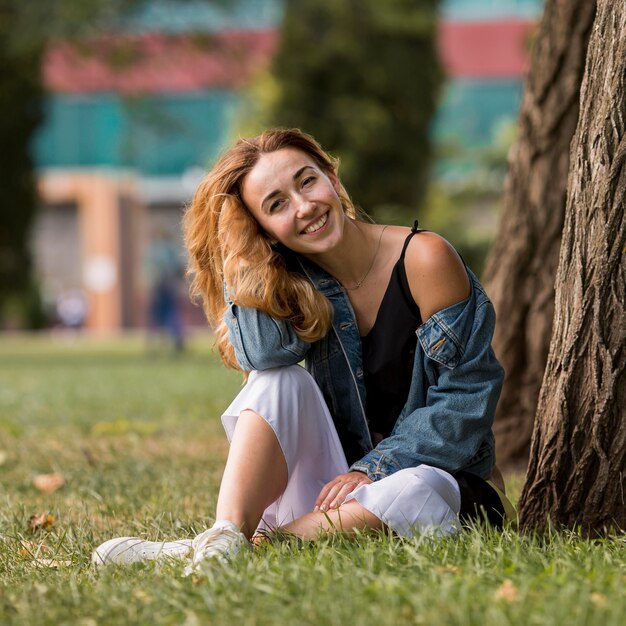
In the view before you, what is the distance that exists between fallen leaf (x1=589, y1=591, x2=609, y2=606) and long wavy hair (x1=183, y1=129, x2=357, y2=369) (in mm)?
1209

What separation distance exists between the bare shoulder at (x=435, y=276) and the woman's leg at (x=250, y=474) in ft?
1.80

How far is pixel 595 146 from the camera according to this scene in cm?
287

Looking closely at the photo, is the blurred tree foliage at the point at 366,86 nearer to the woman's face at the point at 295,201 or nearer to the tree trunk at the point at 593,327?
the woman's face at the point at 295,201

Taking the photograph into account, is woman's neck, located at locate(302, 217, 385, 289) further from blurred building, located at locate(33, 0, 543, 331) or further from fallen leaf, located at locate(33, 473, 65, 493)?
blurred building, located at locate(33, 0, 543, 331)

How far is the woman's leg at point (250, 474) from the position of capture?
114 inches

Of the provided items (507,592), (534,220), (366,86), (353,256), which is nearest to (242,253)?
(353,256)

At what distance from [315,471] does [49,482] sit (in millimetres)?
1756

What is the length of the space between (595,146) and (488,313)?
0.54m

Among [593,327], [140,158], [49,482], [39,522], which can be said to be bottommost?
[49,482]

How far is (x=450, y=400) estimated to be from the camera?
302 centimetres

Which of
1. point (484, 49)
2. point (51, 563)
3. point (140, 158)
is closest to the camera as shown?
point (51, 563)

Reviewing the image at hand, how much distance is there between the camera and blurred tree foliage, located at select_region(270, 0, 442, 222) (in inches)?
685

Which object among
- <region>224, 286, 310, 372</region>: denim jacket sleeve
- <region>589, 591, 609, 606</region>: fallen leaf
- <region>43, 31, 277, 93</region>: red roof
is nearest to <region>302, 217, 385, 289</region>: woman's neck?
<region>224, 286, 310, 372</region>: denim jacket sleeve

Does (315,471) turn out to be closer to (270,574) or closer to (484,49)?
(270,574)
